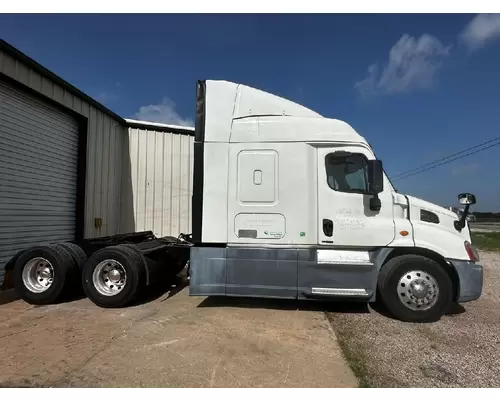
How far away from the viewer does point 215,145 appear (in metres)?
5.42

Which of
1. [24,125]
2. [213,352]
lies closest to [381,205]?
[213,352]

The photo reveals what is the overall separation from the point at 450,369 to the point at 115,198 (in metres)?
9.38

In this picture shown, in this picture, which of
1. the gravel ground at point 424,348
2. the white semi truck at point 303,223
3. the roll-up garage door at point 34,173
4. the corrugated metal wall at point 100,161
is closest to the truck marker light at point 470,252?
the white semi truck at point 303,223

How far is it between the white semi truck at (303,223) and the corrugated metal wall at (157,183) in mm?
4861

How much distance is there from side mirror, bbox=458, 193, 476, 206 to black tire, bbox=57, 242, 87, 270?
6.75 meters

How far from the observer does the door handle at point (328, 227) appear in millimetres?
5195

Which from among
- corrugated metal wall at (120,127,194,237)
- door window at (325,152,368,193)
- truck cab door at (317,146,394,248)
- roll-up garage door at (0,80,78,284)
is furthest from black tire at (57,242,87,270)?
door window at (325,152,368,193)

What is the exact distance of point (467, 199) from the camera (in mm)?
5215

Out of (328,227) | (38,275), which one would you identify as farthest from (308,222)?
(38,275)

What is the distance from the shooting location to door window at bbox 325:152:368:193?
5234 mm

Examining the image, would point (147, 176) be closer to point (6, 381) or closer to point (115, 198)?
point (115, 198)

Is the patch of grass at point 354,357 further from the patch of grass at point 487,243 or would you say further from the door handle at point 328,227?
the patch of grass at point 487,243

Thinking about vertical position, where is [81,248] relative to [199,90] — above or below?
below

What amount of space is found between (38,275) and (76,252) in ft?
2.59
